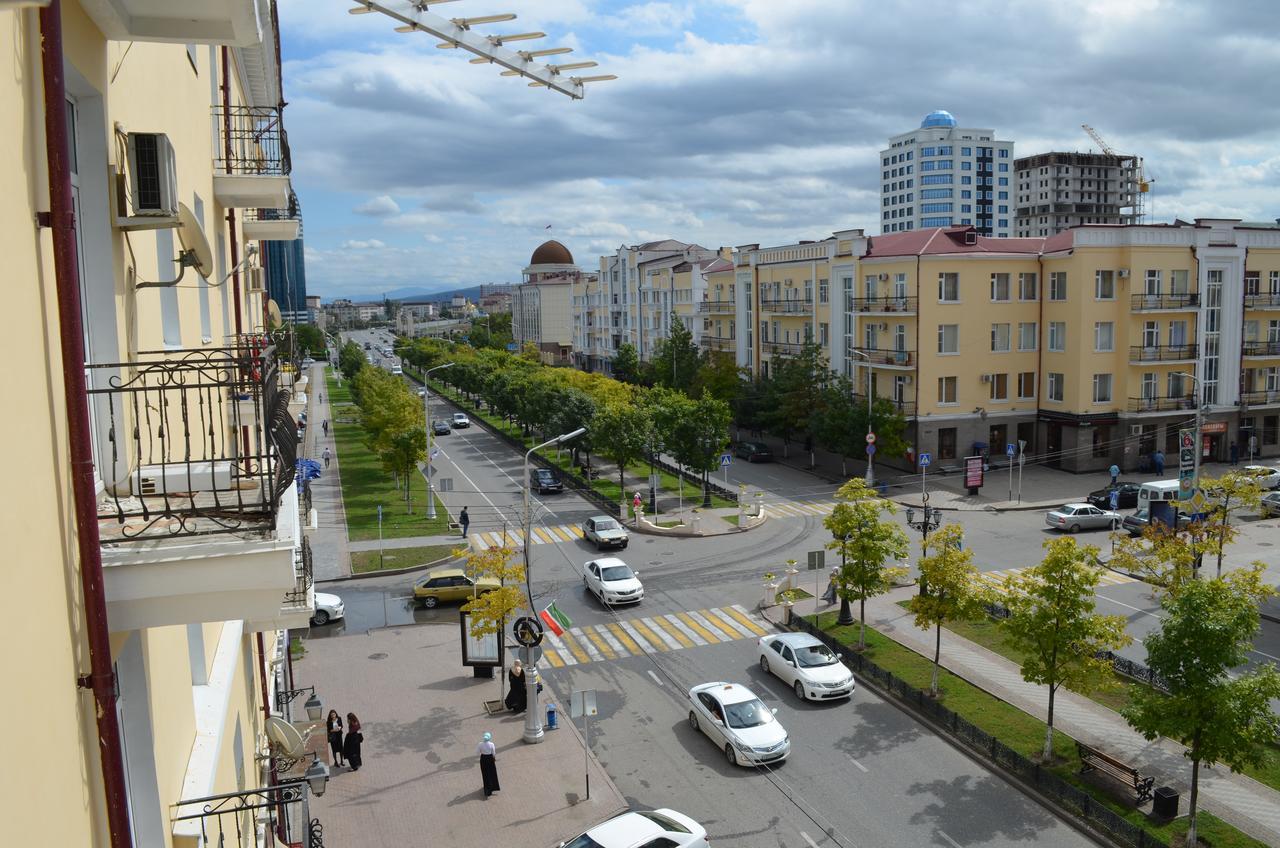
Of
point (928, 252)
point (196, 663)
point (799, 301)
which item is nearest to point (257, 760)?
point (196, 663)

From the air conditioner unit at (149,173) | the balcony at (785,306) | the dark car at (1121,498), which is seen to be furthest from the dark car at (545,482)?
the air conditioner unit at (149,173)

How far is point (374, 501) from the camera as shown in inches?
1895

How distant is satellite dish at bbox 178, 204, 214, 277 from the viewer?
20.7 feet

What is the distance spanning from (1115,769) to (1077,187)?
515 ft

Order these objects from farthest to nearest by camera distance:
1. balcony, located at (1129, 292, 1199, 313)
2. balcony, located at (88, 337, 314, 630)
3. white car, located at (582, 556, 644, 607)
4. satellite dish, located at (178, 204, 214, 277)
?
balcony, located at (1129, 292, 1199, 313) → white car, located at (582, 556, 644, 607) → satellite dish, located at (178, 204, 214, 277) → balcony, located at (88, 337, 314, 630)

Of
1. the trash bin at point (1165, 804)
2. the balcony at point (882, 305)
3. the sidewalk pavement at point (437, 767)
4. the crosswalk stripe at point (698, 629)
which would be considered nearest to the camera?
the trash bin at point (1165, 804)

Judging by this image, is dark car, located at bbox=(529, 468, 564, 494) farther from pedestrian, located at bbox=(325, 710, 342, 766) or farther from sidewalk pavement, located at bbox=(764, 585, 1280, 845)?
pedestrian, located at bbox=(325, 710, 342, 766)

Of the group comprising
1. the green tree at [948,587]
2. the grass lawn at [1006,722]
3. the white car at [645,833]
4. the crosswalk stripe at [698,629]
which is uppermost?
the green tree at [948,587]

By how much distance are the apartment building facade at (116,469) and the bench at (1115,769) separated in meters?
15.3

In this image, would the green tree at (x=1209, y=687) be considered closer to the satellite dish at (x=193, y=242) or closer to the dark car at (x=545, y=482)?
the satellite dish at (x=193, y=242)

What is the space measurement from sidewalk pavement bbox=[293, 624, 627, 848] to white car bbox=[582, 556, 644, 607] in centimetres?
548

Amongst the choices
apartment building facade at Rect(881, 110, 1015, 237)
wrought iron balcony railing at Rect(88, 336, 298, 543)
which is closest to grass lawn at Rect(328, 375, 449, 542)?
wrought iron balcony railing at Rect(88, 336, 298, 543)

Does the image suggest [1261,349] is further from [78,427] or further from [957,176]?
[957,176]

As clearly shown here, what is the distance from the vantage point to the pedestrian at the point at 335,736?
1983 centimetres
